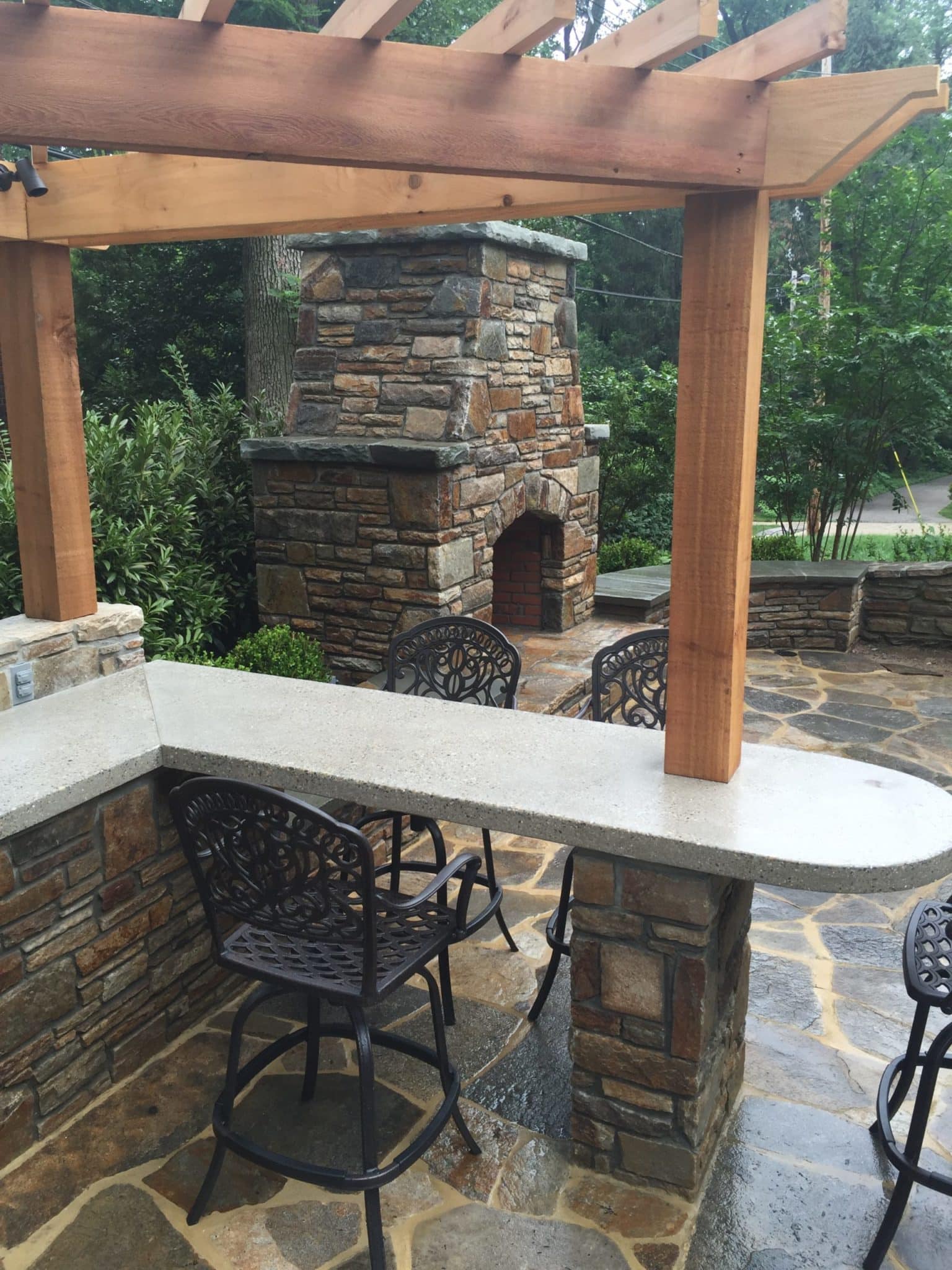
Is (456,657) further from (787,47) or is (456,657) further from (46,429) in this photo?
(787,47)

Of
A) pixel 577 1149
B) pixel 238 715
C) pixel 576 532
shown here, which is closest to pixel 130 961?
pixel 238 715

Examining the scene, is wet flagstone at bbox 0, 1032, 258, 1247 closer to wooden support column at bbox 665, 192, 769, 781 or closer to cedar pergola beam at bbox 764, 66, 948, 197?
wooden support column at bbox 665, 192, 769, 781

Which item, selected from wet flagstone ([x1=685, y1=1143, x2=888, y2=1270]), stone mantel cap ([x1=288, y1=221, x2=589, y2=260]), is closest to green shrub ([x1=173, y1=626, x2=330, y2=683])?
stone mantel cap ([x1=288, y1=221, x2=589, y2=260])

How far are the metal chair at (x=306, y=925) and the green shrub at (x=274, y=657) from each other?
277 centimetres

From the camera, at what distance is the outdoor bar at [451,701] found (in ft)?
6.58

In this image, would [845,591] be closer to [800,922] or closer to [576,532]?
[576,532]

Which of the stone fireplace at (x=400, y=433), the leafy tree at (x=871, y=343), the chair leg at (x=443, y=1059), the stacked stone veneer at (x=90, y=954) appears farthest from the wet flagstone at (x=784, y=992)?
the leafy tree at (x=871, y=343)

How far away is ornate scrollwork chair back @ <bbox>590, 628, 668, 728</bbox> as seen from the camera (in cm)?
353

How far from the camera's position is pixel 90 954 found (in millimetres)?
2879

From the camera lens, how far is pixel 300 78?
201cm

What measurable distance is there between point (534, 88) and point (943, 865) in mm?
1983

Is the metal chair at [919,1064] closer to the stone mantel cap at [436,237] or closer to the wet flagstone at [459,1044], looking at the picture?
the wet flagstone at [459,1044]

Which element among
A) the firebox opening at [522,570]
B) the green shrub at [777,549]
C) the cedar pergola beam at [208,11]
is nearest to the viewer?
the cedar pergola beam at [208,11]

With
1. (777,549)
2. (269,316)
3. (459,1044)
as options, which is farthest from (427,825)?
(269,316)
